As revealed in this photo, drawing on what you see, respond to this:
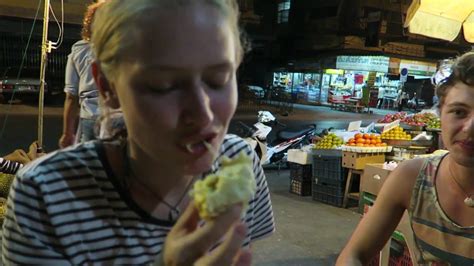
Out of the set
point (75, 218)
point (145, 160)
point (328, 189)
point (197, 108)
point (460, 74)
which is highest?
point (460, 74)

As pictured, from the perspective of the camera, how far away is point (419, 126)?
683 cm

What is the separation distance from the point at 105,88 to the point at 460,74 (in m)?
1.32

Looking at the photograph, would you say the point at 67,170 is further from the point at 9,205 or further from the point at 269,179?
the point at 269,179

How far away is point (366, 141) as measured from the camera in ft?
19.7

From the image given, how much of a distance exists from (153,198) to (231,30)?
417mm

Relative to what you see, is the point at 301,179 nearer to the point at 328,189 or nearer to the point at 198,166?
the point at 328,189

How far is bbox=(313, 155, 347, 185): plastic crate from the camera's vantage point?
6.20 meters

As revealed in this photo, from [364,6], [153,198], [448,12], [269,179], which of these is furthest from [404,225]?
[364,6]

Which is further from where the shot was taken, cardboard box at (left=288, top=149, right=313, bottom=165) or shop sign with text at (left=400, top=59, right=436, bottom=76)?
shop sign with text at (left=400, top=59, right=436, bottom=76)

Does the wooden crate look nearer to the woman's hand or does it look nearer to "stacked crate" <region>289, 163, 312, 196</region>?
"stacked crate" <region>289, 163, 312, 196</region>

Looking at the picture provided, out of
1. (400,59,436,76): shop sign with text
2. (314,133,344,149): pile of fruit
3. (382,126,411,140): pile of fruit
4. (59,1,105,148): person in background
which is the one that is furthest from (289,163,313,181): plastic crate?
(400,59,436,76): shop sign with text

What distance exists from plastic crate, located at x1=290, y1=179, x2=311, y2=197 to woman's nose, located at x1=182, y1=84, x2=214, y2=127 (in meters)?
5.99

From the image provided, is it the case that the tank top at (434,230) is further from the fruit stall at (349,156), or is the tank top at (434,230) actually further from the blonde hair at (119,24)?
the fruit stall at (349,156)

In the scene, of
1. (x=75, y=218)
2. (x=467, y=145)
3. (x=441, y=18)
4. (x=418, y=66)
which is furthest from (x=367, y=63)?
(x=75, y=218)
